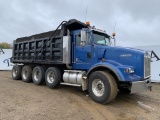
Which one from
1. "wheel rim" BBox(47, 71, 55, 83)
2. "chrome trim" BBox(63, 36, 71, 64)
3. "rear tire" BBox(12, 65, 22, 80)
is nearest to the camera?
"chrome trim" BBox(63, 36, 71, 64)

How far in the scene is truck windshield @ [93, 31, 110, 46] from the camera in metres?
7.35

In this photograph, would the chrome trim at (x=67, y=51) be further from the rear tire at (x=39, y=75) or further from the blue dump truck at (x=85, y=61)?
the rear tire at (x=39, y=75)

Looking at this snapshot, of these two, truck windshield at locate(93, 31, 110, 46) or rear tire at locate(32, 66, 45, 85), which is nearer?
truck windshield at locate(93, 31, 110, 46)

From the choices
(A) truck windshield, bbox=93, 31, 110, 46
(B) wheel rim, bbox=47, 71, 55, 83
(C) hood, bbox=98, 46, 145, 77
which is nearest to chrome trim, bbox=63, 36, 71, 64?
(B) wheel rim, bbox=47, 71, 55, 83

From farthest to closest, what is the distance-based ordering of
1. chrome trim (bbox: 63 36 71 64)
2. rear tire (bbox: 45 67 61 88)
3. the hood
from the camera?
rear tire (bbox: 45 67 61 88), chrome trim (bbox: 63 36 71 64), the hood

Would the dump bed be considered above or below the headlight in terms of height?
above

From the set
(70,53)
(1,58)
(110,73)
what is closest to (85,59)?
(70,53)

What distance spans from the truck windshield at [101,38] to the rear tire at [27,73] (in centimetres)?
516

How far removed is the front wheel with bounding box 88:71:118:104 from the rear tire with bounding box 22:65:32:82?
5.18m

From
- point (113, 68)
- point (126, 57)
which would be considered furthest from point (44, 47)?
point (126, 57)

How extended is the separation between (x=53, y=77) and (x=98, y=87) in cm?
300

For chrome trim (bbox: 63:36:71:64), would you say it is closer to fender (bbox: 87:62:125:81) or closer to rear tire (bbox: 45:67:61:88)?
rear tire (bbox: 45:67:61:88)

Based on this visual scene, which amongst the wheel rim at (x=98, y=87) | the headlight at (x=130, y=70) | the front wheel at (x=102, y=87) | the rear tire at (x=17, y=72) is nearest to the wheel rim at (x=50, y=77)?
the front wheel at (x=102, y=87)

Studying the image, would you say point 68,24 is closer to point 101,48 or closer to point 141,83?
point 101,48
